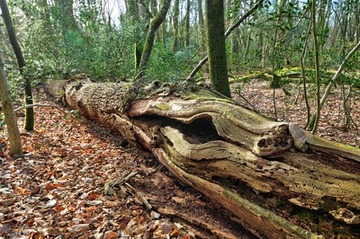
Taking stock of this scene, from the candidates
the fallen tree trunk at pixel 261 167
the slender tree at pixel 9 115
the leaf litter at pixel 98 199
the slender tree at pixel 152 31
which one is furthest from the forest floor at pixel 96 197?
the slender tree at pixel 152 31

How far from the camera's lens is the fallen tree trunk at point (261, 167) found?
215 centimetres

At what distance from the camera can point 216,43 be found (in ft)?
15.6

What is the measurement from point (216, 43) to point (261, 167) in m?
2.82

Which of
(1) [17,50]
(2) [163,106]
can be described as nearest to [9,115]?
(1) [17,50]

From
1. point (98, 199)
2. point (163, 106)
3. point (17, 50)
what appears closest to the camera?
point (98, 199)

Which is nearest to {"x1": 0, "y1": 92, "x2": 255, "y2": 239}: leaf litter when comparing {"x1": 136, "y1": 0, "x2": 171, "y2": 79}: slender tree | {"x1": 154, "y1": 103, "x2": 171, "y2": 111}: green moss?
{"x1": 154, "y1": 103, "x2": 171, "y2": 111}: green moss

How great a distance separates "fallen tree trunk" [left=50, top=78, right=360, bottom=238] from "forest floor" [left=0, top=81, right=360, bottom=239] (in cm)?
28

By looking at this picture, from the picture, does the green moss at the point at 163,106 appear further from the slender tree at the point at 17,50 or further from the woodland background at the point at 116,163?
the slender tree at the point at 17,50

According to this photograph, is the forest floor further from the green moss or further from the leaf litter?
the green moss

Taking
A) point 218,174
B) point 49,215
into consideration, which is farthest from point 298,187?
point 49,215

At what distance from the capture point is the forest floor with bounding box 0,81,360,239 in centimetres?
281

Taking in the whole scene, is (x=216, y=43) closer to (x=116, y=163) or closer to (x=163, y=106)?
(x=163, y=106)

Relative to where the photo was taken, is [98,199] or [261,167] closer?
[261,167]

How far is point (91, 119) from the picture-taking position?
6.32 metres
